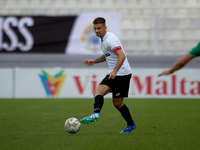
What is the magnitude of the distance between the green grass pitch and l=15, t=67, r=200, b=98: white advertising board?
3.53 m

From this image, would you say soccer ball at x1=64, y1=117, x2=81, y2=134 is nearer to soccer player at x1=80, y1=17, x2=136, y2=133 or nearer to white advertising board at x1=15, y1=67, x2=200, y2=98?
soccer player at x1=80, y1=17, x2=136, y2=133

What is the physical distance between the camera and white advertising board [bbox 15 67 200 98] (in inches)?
504

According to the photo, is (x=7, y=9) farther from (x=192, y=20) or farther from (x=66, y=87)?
(x=192, y=20)

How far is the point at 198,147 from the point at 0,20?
11787 mm

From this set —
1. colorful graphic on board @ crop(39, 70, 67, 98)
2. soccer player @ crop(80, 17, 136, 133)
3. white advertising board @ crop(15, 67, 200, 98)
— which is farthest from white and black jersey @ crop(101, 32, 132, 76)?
colorful graphic on board @ crop(39, 70, 67, 98)

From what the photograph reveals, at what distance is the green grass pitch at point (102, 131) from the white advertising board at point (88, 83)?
3530mm

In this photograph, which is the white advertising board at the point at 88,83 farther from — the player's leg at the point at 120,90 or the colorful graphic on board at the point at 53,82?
the player's leg at the point at 120,90

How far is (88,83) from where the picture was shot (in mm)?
12891

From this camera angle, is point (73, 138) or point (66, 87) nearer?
point (73, 138)

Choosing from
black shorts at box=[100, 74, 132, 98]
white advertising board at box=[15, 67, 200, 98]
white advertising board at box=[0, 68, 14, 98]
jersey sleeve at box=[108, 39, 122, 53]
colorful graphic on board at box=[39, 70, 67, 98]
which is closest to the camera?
jersey sleeve at box=[108, 39, 122, 53]

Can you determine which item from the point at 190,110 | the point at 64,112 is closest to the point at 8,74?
the point at 64,112

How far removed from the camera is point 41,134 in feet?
18.2

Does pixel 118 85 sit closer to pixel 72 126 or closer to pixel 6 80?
pixel 72 126

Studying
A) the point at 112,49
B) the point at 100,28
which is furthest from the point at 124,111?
the point at 100,28
